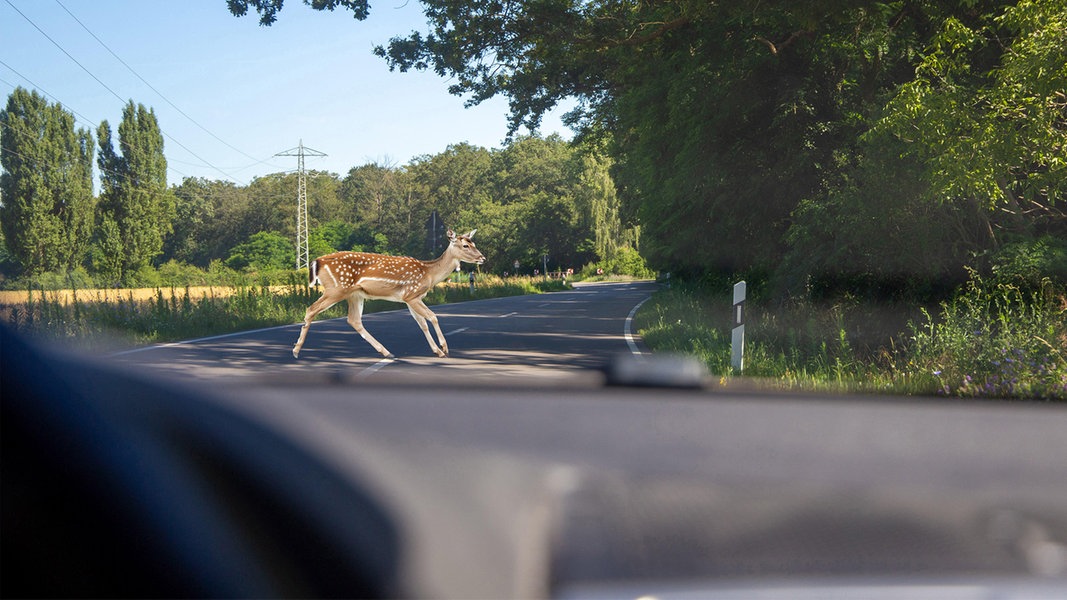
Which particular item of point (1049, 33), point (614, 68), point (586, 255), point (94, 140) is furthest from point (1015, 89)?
point (586, 255)

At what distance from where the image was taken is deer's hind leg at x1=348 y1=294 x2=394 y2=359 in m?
10.5

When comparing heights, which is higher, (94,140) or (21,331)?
(94,140)

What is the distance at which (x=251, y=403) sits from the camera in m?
1.26

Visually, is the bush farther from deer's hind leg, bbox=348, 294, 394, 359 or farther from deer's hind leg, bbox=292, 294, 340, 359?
deer's hind leg, bbox=292, 294, 340, 359

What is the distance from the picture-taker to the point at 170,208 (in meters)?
8.13

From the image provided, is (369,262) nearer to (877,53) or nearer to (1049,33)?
(1049,33)

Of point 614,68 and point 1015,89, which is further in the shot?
point 614,68

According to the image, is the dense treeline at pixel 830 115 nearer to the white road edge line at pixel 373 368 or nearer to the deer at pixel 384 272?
the deer at pixel 384 272

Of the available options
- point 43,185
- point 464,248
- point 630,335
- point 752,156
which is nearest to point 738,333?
point 464,248

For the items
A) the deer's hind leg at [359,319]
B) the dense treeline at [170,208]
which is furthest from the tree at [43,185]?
the deer's hind leg at [359,319]

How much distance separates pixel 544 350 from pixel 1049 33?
8.18 metres

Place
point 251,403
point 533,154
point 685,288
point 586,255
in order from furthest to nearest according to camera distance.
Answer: point 533,154 → point 586,255 → point 685,288 → point 251,403

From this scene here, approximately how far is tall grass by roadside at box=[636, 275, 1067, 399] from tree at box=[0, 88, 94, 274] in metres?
7.44

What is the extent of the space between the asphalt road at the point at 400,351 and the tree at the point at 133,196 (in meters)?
0.98
